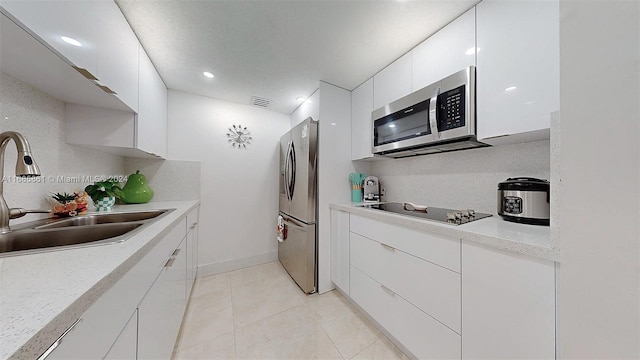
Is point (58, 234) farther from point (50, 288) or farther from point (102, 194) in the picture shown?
point (50, 288)

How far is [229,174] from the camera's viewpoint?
2434 millimetres

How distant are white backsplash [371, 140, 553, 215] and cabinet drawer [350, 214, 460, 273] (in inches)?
23.9

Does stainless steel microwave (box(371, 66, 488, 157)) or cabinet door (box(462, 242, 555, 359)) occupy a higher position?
stainless steel microwave (box(371, 66, 488, 157))

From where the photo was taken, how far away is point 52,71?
0.86 metres

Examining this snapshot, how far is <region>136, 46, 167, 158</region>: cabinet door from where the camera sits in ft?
4.67

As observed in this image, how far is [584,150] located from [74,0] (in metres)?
1.77

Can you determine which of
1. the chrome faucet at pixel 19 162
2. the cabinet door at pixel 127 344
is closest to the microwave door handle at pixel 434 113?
the cabinet door at pixel 127 344

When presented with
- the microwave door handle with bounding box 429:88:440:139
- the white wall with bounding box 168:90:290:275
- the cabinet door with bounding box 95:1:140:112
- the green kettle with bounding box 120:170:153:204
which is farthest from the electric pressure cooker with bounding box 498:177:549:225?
the green kettle with bounding box 120:170:153:204

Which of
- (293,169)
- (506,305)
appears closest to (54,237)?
(293,169)

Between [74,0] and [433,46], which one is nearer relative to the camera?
[74,0]

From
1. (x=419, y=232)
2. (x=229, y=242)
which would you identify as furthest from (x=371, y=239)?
(x=229, y=242)

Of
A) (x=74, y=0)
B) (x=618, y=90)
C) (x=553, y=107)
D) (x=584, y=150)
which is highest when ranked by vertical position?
(x=74, y=0)

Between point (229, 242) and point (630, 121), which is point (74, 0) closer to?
point (630, 121)

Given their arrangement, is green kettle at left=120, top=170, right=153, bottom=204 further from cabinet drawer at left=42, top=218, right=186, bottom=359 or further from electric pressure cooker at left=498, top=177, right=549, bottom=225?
electric pressure cooker at left=498, top=177, right=549, bottom=225
